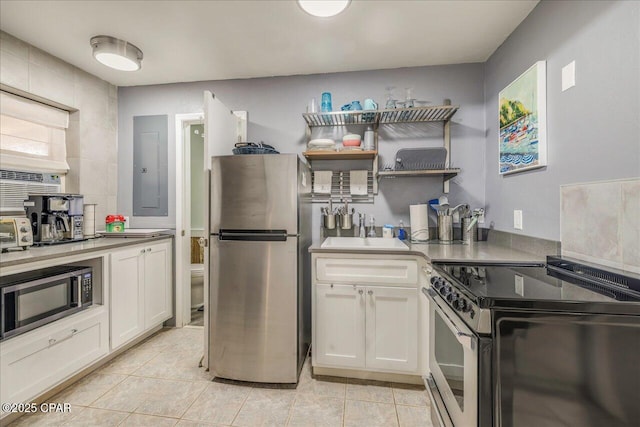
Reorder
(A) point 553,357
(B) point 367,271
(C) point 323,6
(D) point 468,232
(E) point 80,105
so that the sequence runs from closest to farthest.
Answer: (A) point 553,357
(C) point 323,6
(B) point 367,271
(D) point 468,232
(E) point 80,105

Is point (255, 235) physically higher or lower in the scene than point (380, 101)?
lower

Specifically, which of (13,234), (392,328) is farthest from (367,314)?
(13,234)

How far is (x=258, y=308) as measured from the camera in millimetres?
1884

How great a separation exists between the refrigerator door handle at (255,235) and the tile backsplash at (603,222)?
1552 millimetres

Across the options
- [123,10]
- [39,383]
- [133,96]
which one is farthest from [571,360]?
[133,96]

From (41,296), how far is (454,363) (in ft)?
7.39

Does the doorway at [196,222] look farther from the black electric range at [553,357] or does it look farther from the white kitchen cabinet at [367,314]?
the black electric range at [553,357]

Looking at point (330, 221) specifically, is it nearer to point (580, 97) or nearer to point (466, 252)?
point (466, 252)

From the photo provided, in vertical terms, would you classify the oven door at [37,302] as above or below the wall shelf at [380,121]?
below

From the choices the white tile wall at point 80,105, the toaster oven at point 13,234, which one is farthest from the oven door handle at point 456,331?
the white tile wall at point 80,105

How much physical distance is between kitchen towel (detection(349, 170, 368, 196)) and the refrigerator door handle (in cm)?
87

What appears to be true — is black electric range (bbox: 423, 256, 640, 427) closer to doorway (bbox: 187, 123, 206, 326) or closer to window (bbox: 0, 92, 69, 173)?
window (bbox: 0, 92, 69, 173)

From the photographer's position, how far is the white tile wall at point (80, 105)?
2043 millimetres

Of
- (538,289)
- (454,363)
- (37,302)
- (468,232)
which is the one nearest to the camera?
(538,289)
